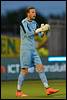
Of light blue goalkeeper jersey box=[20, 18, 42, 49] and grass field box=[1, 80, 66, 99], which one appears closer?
light blue goalkeeper jersey box=[20, 18, 42, 49]

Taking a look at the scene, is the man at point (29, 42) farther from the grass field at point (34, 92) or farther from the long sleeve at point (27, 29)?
the grass field at point (34, 92)

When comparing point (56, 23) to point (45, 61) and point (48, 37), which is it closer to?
point (48, 37)

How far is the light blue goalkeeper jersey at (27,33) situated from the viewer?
27.1 ft

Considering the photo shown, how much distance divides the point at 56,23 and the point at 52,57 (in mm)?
1216

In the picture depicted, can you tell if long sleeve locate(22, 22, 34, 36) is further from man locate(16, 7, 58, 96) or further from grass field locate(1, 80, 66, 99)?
grass field locate(1, 80, 66, 99)

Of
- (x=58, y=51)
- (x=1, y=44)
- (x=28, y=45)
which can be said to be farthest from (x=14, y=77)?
(x=28, y=45)

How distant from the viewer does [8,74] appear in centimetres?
1462

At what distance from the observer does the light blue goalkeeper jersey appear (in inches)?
325

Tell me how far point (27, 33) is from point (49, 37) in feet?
27.4

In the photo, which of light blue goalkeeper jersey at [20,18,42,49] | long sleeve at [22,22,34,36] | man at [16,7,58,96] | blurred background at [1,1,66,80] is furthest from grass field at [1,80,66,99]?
blurred background at [1,1,66,80]

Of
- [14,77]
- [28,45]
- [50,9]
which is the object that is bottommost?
[14,77]

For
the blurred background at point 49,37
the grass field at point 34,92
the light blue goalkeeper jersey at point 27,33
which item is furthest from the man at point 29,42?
→ the blurred background at point 49,37

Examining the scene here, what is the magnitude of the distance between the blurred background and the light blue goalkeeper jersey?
6163mm

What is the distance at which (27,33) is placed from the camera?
8.25m
